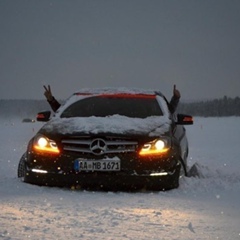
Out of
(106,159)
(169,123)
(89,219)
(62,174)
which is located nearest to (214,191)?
(169,123)

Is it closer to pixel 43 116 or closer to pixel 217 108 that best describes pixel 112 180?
pixel 43 116

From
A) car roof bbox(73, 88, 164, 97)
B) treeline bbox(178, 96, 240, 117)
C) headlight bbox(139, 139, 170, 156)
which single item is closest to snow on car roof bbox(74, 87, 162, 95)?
car roof bbox(73, 88, 164, 97)

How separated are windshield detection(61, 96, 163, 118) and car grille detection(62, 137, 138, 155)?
1.18 m

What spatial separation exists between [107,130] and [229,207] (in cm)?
175

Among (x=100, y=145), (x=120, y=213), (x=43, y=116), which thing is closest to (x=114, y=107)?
(x=43, y=116)

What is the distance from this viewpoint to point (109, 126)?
6258 mm

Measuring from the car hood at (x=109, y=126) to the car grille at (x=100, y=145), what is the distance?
92 millimetres

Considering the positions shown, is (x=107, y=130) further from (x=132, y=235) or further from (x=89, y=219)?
(x=132, y=235)

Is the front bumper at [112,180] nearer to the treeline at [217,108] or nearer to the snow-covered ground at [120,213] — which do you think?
the snow-covered ground at [120,213]

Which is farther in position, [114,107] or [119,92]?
[119,92]

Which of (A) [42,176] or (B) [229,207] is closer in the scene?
(B) [229,207]

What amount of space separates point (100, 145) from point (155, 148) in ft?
2.18

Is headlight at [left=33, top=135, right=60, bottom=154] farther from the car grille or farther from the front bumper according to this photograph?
the front bumper

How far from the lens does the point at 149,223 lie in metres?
4.24
